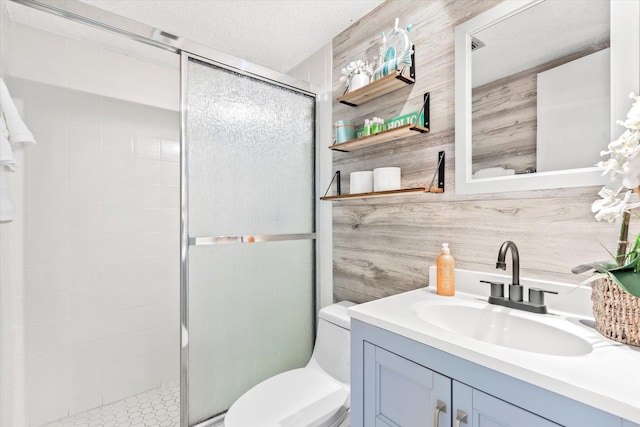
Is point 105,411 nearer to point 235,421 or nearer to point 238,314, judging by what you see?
point 238,314

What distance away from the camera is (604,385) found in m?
0.56

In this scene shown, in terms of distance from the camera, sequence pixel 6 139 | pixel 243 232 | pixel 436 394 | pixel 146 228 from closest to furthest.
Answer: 1. pixel 436 394
2. pixel 6 139
3. pixel 243 232
4. pixel 146 228

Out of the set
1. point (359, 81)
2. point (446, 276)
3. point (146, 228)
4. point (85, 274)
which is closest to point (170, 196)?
point (146, 228)

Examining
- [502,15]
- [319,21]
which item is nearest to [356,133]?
[319,21]

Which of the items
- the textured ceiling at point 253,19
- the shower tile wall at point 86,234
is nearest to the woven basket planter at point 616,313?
the textured ceiling at point 253,19

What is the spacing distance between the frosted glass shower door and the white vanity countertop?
2.73 ft

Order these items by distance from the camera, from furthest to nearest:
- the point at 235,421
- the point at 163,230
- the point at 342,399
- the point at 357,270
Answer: the point at 163,230 < the point at 357,270 < the point at 342,399 < the point at 235,421

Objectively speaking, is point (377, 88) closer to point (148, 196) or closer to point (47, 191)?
point (148, 196)

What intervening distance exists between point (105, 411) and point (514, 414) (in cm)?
233

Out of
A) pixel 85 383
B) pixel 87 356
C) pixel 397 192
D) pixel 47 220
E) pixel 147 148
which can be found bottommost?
pixel 85 383

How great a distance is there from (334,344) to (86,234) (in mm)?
1671

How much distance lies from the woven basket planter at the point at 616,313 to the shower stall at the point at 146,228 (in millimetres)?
1393

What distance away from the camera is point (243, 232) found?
5.41ft

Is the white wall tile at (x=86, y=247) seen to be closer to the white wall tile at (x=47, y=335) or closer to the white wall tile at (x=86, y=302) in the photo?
the white wall tile at (x=86, y=302)
